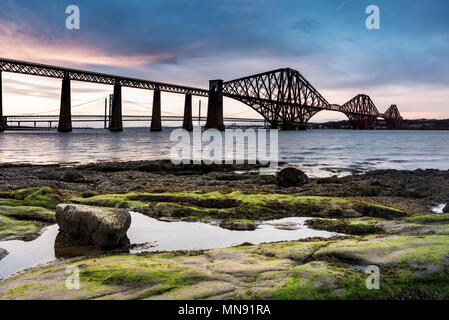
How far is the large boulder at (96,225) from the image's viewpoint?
619 centimetres

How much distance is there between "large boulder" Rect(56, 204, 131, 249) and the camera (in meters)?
6.19

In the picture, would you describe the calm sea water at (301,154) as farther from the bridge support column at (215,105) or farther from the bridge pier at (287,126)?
the bridge pier at (287,126)

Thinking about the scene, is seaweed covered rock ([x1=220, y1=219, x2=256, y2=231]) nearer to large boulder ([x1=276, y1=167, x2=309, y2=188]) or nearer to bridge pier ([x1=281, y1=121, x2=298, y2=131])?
large boulder ([x1=276, y1=167, x2=309, y2=188])

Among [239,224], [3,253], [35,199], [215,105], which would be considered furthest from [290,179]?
[215,105]

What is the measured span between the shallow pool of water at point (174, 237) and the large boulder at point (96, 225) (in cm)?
39

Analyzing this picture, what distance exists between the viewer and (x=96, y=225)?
6.26 meters

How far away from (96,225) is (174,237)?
63.2 inches

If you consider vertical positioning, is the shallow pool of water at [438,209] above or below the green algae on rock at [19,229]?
below

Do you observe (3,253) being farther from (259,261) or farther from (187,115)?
(187,115)


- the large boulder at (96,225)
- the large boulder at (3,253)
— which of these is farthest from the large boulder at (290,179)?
the large boulder at (3,253)

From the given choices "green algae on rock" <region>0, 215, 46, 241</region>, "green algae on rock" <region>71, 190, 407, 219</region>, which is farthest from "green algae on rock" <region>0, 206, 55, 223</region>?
"green algae on rock" <region>71, 190, 407, 219</region>

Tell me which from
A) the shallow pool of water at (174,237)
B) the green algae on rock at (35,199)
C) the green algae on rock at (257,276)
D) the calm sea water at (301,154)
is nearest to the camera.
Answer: the green algae on rock at (257,276)
